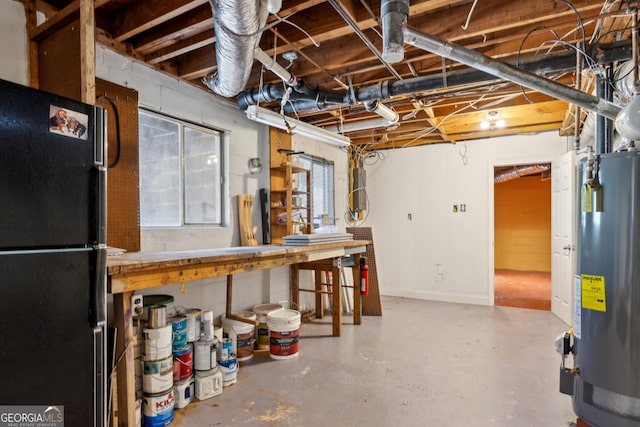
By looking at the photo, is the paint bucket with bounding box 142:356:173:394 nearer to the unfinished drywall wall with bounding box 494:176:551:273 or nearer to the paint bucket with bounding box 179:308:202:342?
the paint bucket with bounding box 179:308:202:342

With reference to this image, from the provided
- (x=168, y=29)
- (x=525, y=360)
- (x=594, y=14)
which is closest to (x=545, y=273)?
(x=525, y=360)

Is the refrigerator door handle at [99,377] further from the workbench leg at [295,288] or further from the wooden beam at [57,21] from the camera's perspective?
the workbench leg at [295,288]

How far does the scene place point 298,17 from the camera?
2.42 m

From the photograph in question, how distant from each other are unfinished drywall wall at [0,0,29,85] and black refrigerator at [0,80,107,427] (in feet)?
3.08

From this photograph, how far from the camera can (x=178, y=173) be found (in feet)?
10.1

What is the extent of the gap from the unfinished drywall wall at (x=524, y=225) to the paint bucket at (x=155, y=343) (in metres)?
8.49

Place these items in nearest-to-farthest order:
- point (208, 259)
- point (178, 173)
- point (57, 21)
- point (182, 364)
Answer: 1. point (57, 21)
2. point (208, 259)
3. point (182, 364)
4. point (178, 173)

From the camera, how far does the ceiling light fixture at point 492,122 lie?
14.0 feet

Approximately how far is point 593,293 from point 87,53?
2829 millimetres

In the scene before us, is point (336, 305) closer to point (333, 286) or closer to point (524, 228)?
point (333, 286)

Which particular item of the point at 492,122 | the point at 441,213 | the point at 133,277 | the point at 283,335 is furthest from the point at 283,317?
the point at 492,122

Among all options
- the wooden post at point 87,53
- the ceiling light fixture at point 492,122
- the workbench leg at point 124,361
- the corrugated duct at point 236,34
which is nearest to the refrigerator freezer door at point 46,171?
the wooden post at point 87,53

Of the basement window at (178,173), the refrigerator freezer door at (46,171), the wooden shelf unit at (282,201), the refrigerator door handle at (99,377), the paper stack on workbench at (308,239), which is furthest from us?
the wooden shelf unit at (282,201)

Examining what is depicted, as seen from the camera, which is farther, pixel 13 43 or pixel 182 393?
pixel 182 393
